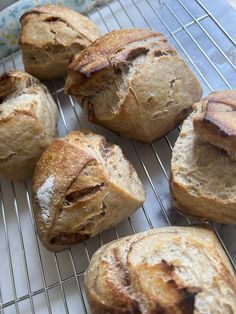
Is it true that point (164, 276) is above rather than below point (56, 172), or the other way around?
below

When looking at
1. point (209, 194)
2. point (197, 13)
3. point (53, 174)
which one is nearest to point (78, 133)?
point (53, 174)

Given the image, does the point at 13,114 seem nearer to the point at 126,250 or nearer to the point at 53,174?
the point at 53,174

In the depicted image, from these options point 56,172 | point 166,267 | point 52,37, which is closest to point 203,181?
point 166,267

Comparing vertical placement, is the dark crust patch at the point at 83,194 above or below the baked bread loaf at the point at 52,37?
below

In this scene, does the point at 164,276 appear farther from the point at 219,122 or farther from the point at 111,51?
the point at 111,51

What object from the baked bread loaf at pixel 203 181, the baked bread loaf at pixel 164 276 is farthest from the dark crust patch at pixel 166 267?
the baked bread loaf at pixel 203 181

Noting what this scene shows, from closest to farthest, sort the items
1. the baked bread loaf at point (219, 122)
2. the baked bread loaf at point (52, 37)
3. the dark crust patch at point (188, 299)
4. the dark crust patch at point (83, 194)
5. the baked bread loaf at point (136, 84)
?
the dark crust patch at point (188, 299) → the baked bread loaf at point (219, 122) → the dark crust patch at point (83, 194) → the baked bread loaf at point (136, 84) → the baked bread loaf at point (52, 37)

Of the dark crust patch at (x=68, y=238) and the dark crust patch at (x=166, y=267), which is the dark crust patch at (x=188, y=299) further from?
the dark crust patch at (x=68, y=238)
